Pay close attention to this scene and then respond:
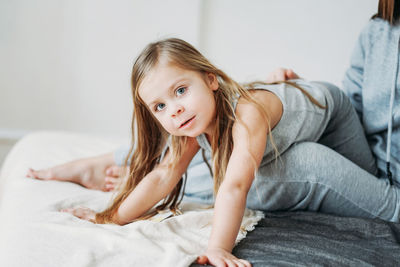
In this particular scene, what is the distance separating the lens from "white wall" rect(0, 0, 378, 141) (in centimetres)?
231

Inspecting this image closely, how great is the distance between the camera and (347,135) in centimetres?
123

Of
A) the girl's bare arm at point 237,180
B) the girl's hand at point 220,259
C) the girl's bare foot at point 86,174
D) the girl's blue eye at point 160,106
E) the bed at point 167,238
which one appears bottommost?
the girl's bare foot at point 86,174

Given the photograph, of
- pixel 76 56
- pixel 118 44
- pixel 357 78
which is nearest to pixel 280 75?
pixel 357 78

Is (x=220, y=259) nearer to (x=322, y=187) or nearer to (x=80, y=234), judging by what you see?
(x=80, y=234)

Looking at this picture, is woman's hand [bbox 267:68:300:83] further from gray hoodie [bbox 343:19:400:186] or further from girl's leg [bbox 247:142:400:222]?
girl's leg [bbox 247:142:400:222]

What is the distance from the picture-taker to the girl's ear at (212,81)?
3.27 ft

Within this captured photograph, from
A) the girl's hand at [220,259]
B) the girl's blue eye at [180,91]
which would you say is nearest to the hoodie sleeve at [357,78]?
A: the girl's blue eye at [180,91]

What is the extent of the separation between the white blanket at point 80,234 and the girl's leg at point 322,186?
8 centimetres

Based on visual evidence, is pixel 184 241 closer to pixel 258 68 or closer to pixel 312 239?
pixel 312 239

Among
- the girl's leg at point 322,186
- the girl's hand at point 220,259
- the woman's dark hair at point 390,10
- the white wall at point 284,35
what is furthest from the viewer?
the white wall at point 284,35

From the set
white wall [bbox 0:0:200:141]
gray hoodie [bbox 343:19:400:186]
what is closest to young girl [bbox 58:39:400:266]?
gray hoodie [bbox 343:19:400:186]

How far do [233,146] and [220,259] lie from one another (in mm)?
333

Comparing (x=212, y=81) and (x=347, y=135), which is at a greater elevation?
(x=212, y=81)

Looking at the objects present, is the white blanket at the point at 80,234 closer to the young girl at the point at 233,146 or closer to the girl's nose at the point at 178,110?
the young girl at the point at 233,146
